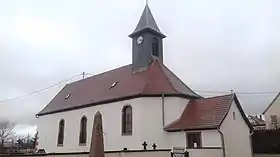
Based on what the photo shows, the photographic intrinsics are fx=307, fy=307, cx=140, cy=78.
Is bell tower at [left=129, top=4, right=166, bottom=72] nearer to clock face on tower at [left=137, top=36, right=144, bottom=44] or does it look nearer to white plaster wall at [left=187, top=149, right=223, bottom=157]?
clock face on tower at [left=137, top=36, right=144, bottom=44]

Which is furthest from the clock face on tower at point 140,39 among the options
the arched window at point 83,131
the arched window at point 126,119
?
the arched window at point 83,131

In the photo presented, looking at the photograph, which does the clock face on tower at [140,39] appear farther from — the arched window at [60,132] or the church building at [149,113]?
the arched window at [60,132]

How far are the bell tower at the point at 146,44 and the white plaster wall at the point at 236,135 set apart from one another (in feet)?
25.7

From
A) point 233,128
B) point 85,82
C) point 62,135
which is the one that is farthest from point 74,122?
point 233,128

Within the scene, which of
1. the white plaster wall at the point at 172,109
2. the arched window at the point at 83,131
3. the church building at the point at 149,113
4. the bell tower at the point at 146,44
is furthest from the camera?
the arched window at the point at 83,131

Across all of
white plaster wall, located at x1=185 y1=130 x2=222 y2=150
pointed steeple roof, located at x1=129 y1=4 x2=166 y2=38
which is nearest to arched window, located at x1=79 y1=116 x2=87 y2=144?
pointed steeple roof, located at x1=129 y1=4 x2=166 y2=38

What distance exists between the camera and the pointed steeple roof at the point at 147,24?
2558 centimetres

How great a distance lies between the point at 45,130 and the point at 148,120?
1458 centimetres

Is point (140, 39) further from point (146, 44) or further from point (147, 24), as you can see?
point (147, 24)

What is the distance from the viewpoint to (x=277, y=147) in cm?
2817

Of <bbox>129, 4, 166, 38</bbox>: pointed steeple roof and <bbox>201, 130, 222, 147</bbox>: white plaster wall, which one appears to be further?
→ <bbox>129, 4, 166, 38</bbox>: pointed steeple roof

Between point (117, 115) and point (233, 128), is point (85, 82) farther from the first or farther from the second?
point (233, 128)

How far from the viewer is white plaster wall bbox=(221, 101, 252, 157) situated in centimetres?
1913

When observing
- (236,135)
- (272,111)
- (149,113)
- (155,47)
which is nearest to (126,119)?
(149,113)
